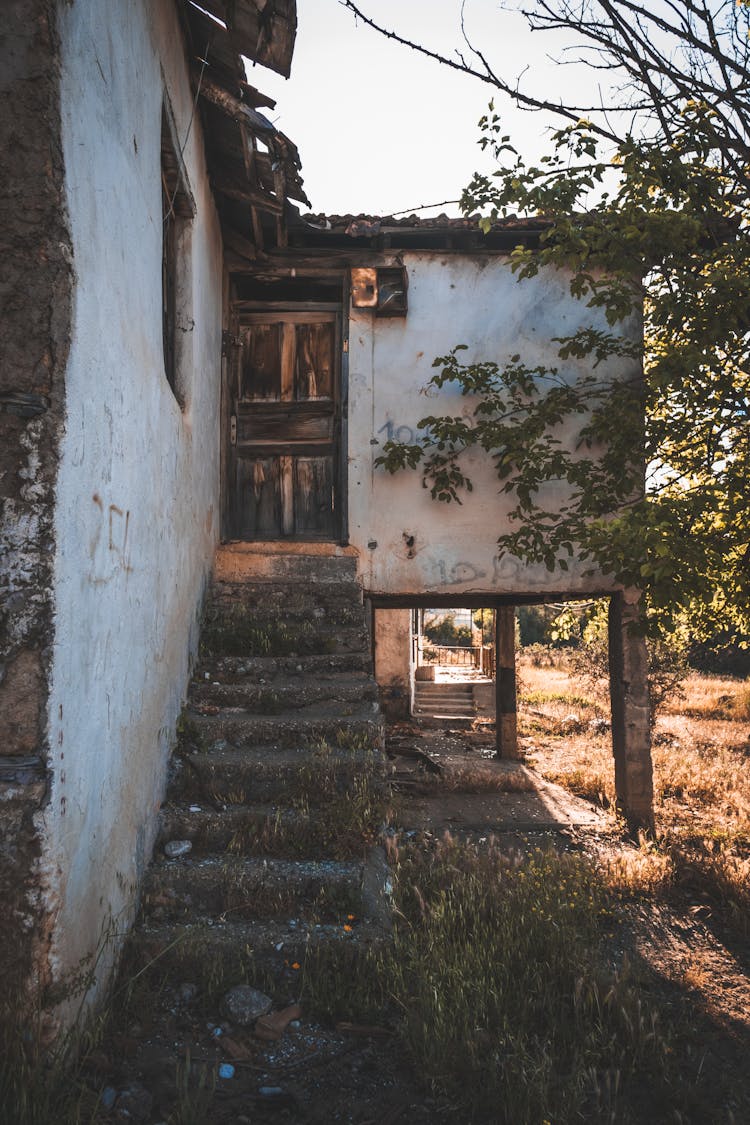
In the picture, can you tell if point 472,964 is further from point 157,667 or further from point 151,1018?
point 157,667

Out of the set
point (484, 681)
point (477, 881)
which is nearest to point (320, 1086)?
point (477, 881)

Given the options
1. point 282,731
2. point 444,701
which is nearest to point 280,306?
→ point 282,731

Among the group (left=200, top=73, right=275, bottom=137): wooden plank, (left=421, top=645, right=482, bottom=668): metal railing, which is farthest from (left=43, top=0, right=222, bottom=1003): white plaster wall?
(left=421, top=645, right=482, bottom=668): metal railing

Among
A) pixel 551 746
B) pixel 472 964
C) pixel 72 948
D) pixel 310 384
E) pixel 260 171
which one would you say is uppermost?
pixel 260 171

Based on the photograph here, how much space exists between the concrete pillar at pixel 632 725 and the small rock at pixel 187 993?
508 centimetres

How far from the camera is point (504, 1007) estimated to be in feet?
9.21

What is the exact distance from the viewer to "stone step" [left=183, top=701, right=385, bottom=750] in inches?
165

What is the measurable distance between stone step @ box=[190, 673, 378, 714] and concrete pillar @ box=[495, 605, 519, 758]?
5.85 m

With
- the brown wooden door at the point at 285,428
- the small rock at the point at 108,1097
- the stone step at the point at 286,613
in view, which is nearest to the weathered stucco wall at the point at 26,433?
the small rock at the point at 108,1097

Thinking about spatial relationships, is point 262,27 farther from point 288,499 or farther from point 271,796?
point 271,796

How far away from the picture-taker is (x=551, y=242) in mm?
6520

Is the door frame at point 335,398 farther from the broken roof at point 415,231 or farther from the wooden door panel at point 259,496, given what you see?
the broken roof at point 415,231

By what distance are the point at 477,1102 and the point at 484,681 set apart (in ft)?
45.2

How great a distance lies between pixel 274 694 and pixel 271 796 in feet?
2.85
